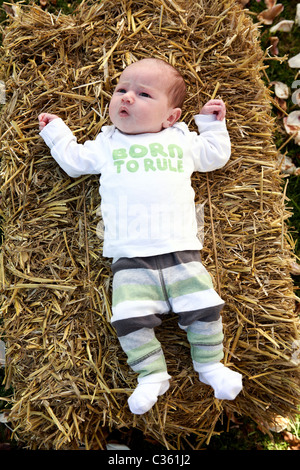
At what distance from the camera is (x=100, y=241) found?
2.63m

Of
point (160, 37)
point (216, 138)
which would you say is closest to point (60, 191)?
point (216, 138)

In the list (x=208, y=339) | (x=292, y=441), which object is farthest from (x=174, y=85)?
(x=292, y=441)

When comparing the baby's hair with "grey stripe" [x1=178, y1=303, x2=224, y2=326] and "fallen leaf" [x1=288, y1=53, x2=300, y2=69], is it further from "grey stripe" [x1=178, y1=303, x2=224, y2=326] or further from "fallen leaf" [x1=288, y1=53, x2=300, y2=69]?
"fallen leaf" [x1=288, y1=53, x2=300, y2=69]

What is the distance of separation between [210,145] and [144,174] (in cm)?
54

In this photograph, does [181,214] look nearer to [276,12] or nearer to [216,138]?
[216,138]

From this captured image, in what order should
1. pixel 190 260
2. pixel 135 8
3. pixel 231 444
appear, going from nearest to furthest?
pixel 190 260, pixel 135 8, pixel 231 444

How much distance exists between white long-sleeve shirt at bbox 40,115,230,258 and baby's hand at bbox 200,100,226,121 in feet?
0.19

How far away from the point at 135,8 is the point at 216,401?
112 inches

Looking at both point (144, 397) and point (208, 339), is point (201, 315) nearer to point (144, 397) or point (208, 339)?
point (208, 339)

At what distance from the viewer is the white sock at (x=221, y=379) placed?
2297 mm

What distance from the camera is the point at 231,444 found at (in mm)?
3119

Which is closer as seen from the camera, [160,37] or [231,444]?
[160,37]

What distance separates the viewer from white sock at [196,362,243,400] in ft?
7.54

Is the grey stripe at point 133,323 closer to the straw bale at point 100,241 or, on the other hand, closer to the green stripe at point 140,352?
the green stripe at point 140,352
